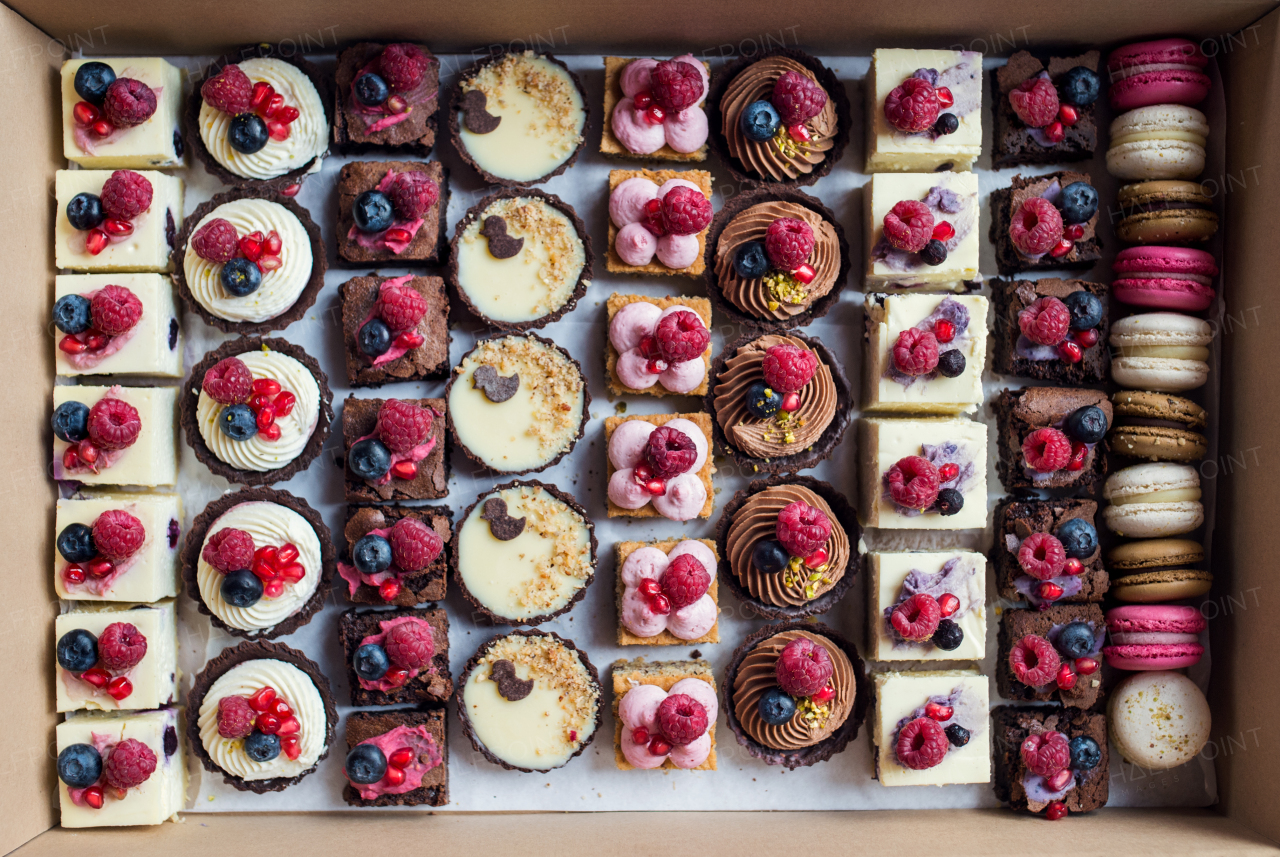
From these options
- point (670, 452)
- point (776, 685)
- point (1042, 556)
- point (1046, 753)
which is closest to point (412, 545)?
point (670, 452)

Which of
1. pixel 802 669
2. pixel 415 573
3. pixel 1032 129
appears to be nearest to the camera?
pixel 802 669

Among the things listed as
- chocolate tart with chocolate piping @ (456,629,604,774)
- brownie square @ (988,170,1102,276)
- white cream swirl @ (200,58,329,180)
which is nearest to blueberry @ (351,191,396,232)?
white cream swirl @ (200,58,329,180)

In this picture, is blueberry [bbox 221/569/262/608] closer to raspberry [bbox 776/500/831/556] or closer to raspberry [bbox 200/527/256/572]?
raspberry [bbox 200/527/256/572]

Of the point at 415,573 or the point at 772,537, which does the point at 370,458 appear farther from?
the point at 772,537

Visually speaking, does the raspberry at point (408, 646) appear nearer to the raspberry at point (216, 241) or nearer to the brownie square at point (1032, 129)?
the raspberry at point (216, 241)

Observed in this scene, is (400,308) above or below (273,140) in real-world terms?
below

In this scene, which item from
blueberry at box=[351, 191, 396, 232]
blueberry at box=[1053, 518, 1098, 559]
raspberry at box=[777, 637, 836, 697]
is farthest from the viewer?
blueberry at box=[1053, 518, 1098, 559]

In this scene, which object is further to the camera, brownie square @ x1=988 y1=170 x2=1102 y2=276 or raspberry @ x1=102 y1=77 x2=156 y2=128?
brownie square @ x1=988 y1=170 x2=1102 y2=276
